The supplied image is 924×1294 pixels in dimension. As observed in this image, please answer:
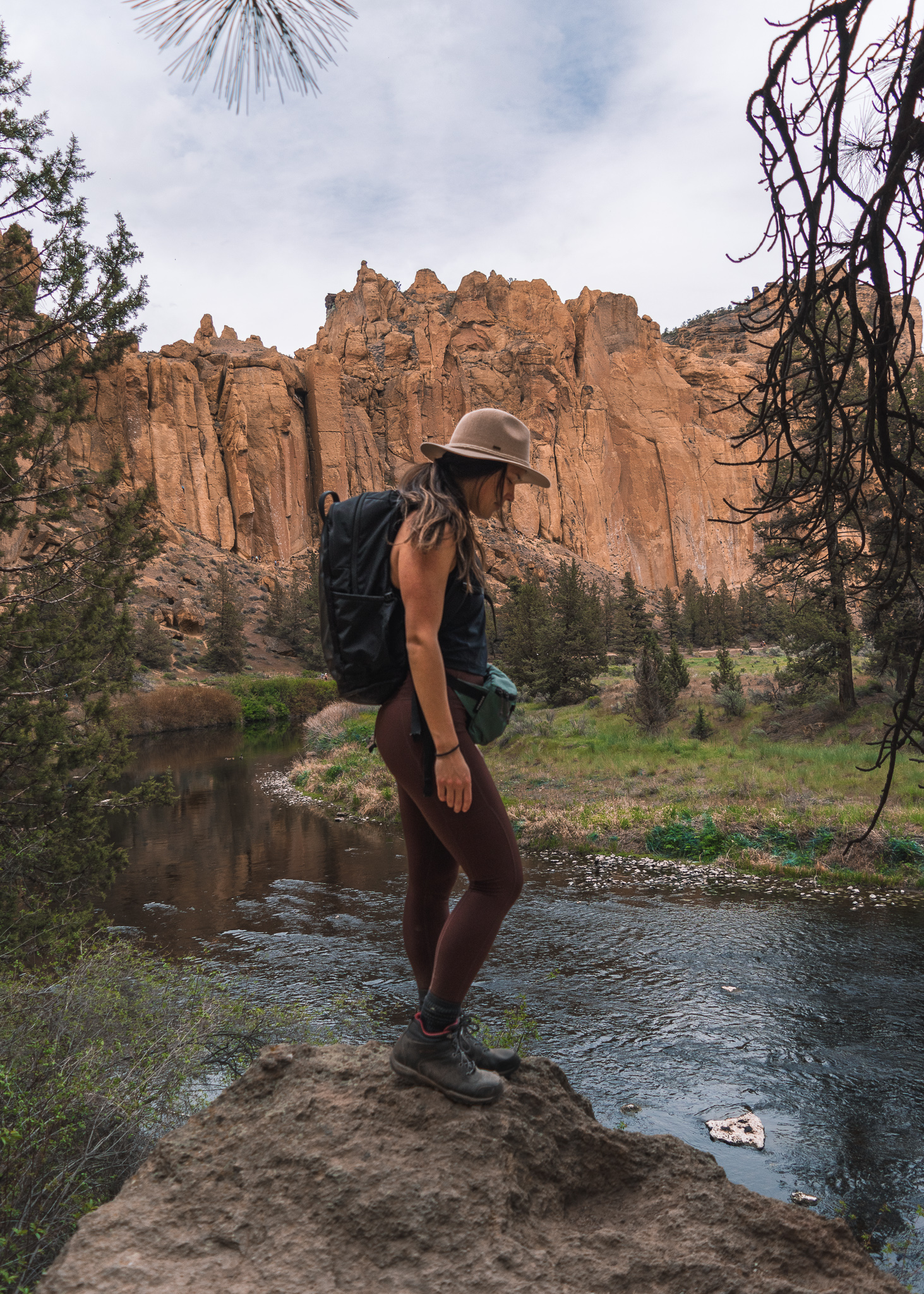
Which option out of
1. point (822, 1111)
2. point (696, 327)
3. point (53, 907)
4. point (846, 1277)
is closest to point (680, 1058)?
point (822, 1111)

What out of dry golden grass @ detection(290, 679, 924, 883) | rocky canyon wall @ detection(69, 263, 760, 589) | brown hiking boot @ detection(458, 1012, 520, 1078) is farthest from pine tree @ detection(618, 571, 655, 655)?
brown hiking boot @ detection(458, 1012, 520, 1078)

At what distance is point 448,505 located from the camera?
237 centimetres

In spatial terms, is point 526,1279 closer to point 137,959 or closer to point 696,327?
point 137,959

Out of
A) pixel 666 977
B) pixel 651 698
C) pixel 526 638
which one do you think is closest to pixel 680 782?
pixel 651 698

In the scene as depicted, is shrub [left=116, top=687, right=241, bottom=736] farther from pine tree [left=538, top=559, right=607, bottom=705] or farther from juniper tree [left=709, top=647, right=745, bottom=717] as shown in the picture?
juniper tree [left=709, top=647, right=745, bottom=717]

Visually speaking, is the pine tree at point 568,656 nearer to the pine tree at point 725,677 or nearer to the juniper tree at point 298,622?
the pine tree at point 725,677

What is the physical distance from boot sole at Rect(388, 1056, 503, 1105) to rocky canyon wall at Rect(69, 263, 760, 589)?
62.5 m

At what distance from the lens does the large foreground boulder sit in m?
1.85

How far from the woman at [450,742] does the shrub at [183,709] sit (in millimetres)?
33324

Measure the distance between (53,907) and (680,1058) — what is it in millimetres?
5511

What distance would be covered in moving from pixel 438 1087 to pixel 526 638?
26539mm

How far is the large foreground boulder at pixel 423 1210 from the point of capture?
185 centimetres

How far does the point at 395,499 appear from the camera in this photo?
8.09 ft

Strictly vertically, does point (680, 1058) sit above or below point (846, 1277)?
below
